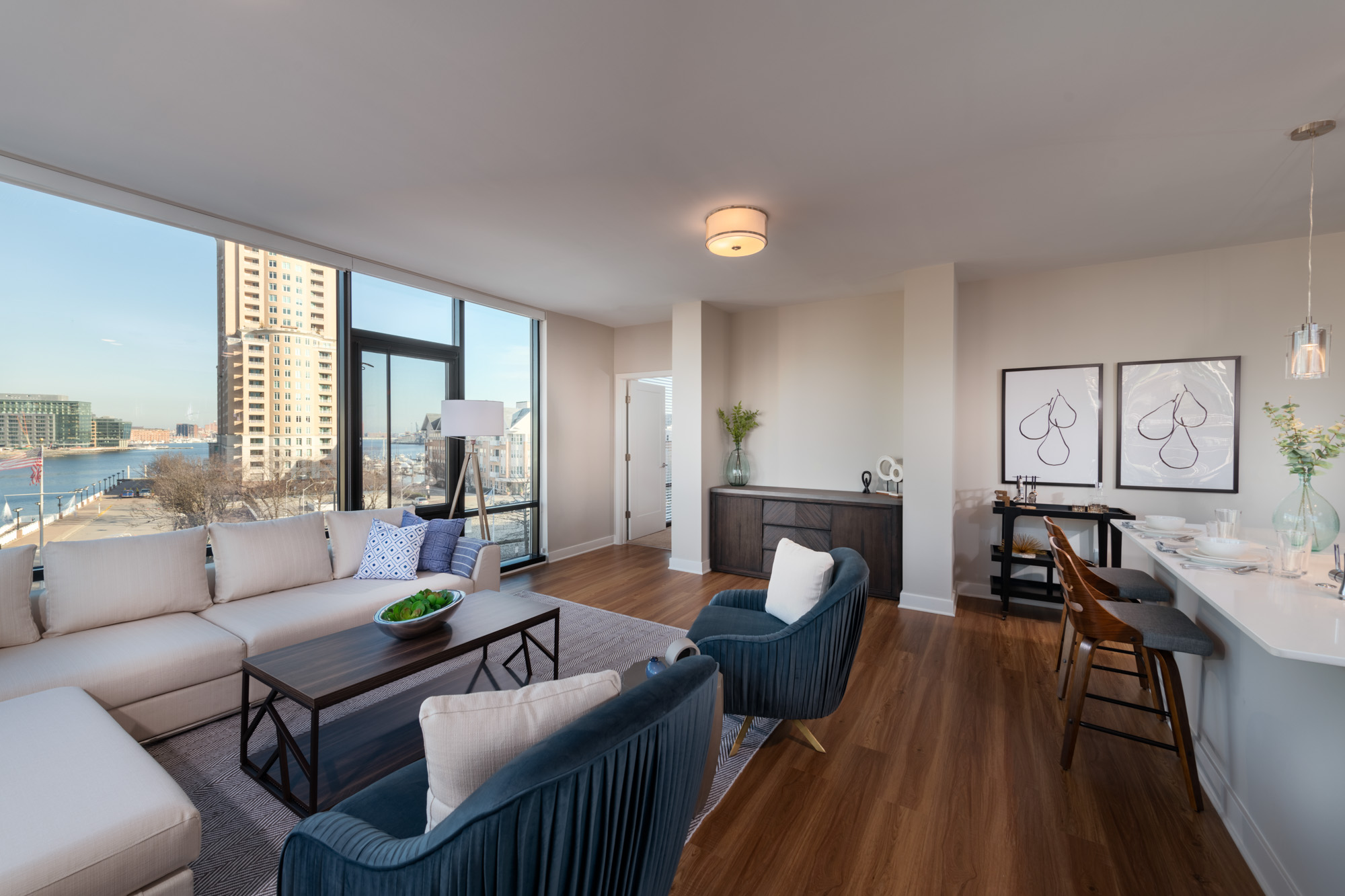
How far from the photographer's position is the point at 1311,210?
2.89 metres

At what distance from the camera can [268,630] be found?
8.19ft

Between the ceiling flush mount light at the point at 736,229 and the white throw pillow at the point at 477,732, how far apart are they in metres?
2.60

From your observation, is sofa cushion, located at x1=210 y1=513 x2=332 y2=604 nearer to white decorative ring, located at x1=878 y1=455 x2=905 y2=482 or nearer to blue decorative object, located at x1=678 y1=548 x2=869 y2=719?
blue decorative object, located at x1=678 y1=548 x2=869 y2=719

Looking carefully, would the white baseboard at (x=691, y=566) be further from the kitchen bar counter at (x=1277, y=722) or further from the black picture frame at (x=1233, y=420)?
the kitchen bar counter at (x=1277, y=722)

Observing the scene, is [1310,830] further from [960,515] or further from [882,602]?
[960,515]

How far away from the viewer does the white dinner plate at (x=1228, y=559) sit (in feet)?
6.37

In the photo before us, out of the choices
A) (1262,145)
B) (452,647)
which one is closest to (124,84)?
(452,647)

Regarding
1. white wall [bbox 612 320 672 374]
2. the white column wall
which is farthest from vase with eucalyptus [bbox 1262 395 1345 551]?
white wall [bbox 612 320 672 374]

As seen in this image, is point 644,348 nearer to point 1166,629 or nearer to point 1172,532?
point 1172,532

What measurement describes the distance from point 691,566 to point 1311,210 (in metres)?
4.70

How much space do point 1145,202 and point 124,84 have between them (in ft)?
15.4

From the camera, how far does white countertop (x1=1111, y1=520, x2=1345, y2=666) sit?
1.23 metres

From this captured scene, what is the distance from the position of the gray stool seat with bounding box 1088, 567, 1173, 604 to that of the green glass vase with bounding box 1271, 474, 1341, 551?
2.18 ft

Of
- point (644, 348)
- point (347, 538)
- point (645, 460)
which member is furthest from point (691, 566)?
point (347, 538)
